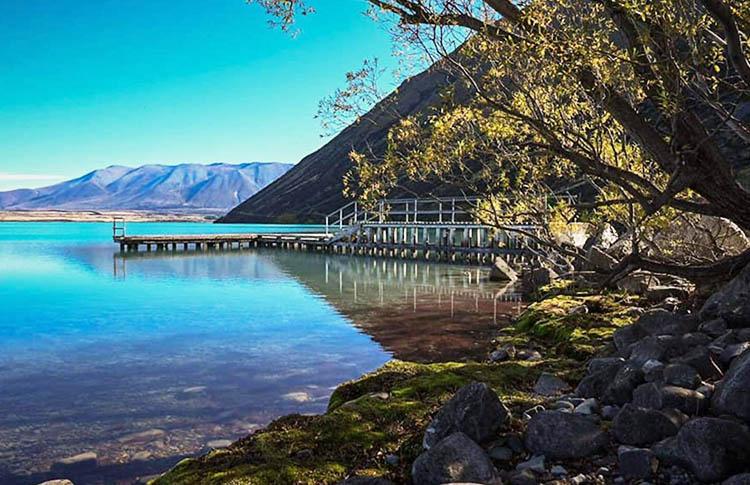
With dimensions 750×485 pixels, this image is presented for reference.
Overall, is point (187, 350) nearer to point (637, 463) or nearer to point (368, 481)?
point (368, 481)

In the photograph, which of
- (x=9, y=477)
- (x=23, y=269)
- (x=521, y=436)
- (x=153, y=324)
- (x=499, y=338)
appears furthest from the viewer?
(x=23, y=269)

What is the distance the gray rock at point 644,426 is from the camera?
524 cm

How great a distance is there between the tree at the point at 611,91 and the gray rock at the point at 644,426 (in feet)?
9.49

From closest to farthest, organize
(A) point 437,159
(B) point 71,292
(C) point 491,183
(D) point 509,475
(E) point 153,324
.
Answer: (D) point 509,475
(A) point 437,159
(C) point 491,183
(E) point 153,324
(B) point 71,292

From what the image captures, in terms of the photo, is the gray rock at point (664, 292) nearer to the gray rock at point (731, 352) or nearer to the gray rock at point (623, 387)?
the gray rock at point (731, 352)

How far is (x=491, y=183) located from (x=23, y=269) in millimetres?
46264

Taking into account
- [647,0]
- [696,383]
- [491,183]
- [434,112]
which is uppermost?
[647,0]

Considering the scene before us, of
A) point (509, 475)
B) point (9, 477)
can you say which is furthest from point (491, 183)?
point (9, 477)

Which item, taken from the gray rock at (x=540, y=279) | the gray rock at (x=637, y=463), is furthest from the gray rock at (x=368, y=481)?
the gray rock at (x=540, y=279)

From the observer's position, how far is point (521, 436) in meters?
5.92

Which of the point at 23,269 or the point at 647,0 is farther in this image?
the point at 23,269

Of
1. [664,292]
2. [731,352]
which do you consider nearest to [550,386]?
[731,352]

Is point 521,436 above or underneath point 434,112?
underneath

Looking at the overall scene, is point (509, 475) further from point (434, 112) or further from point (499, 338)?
point (499, 338)
